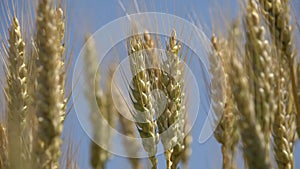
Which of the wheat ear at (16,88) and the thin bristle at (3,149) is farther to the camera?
the thin bristle at (3,149)

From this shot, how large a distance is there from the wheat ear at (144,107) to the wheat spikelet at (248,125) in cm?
83

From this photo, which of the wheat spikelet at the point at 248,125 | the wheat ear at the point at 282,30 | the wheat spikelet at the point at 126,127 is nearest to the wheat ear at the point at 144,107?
the wheat spikelet at the point at 126,127

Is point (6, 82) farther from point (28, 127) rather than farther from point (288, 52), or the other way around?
point (288, 52)

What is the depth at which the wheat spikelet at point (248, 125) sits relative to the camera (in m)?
1.61

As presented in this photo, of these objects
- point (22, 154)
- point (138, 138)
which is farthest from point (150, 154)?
point (22, 154)

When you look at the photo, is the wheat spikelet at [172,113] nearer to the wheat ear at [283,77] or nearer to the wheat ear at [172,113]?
the wheat ear at [172,113]

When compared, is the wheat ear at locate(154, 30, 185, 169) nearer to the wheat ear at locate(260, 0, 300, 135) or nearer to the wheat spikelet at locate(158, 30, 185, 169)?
the wheat spikelet at locate(158, 30, 185, 169)

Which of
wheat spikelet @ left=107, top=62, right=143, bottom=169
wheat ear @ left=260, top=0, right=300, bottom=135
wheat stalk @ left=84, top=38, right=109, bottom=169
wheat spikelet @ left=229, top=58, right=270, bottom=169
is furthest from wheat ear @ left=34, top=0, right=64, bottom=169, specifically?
wheat ear @ left=260, top=0, right=300, bottom=135

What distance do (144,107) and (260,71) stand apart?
2.41 feet

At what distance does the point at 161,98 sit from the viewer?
8.42 feet

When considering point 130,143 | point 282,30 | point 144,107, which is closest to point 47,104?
point 130,143

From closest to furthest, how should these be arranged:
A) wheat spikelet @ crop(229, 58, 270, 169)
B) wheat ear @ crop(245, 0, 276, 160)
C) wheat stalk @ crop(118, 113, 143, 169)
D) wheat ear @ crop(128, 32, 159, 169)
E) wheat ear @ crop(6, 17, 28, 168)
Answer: wheat spikelet @ crop(229, 58, 270, 169), wheat ear @ crop(245, 0, 276, 160), wheat ear @ crop(6, 17, 28, 168), wheat stalk @ crop(118, 113, 143, 169), wheat ear @ crop(128, 32, 159, 169)

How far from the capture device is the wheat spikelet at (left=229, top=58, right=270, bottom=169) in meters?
1.61

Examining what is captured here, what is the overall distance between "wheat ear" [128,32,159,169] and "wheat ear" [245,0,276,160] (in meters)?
0.63
